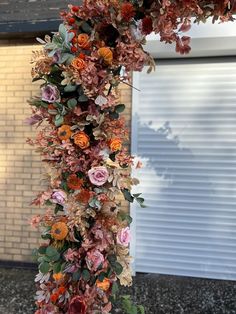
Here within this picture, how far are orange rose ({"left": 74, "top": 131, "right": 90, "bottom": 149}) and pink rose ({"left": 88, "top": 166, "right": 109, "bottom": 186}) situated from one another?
0.46 ft

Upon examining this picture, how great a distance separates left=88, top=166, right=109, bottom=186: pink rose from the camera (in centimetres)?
217

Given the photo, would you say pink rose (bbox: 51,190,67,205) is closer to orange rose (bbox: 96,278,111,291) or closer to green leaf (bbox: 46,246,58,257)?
green leaf (bbox: 46,246,58,257)

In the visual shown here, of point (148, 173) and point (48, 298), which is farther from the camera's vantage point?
point (148, 173)

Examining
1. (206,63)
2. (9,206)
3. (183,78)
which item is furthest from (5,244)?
(206,63)

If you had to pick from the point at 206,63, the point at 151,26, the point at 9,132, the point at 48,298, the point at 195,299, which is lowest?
the point at 195,299

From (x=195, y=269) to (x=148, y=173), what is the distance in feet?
4.67

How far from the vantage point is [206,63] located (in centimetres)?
528

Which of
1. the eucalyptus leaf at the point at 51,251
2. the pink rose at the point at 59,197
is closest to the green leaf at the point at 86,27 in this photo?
the pink rose at the point at 59,197

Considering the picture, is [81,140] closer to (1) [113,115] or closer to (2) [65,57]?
(1) [113,115]

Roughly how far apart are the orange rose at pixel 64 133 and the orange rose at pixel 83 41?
0.45 m

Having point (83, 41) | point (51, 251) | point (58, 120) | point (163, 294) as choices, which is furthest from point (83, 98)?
point (163, 294)

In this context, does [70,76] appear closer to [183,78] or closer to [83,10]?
[83,10]

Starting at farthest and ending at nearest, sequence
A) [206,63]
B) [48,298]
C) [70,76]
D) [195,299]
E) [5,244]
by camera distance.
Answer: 1. [5,244]
2. [206,63]
3. [195,299]
4. [48,298]
5. [70,76]

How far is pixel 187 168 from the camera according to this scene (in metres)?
5.38
